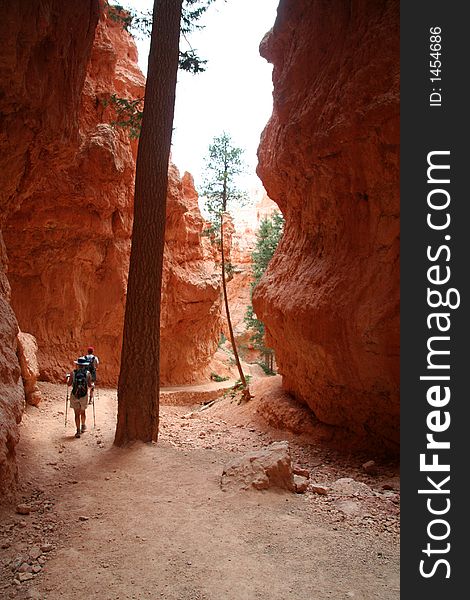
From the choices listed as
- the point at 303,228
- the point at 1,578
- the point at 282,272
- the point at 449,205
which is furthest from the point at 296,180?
the point at 1,578

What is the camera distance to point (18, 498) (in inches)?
188

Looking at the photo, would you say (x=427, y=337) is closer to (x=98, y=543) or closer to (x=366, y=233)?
(x=98, y=543)

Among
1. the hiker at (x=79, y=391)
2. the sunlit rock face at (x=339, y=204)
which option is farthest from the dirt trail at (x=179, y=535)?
the sunlit rock face at (x=339, y=204)

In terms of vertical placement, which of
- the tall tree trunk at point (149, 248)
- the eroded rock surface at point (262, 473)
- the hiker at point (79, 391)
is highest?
the tall tree trunk at point (149, 248)

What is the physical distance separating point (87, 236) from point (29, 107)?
9.57 m

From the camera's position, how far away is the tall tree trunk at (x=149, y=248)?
680 centimetres

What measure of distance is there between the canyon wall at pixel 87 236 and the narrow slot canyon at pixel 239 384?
75 mm

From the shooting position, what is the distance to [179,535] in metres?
4.02

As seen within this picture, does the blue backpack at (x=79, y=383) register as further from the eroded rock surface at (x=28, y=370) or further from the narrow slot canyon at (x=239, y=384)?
the eroded rock surface at (x=28, y=370)

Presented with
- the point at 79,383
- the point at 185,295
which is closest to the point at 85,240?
the point at 185,295

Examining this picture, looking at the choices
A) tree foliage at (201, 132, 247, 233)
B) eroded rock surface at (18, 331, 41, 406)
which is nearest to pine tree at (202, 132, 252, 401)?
tree foliage at (201, 132, 247, 233)

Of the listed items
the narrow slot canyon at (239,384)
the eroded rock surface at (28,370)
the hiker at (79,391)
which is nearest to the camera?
the narrow slot canyon at (239,384)

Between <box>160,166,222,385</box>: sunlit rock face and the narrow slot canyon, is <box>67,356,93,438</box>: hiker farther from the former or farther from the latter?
<box>160,166,222,385</box>: sunlit rock face

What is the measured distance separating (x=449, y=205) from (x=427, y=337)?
1.33m
